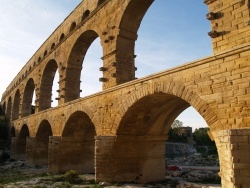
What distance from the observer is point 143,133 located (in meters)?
10.4

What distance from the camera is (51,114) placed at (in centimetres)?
1582

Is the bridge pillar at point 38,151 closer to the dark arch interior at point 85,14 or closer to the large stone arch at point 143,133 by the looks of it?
the dark arch interior at point 85,14

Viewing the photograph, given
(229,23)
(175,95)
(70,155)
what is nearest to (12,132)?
(70,155)

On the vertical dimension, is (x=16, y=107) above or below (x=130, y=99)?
above

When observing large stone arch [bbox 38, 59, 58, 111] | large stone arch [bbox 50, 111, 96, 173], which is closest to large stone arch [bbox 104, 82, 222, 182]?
large stone arch [bbox 50, 111, 96, 173]

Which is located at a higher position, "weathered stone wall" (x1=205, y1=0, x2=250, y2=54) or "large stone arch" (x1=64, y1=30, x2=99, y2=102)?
"large stone arch" (x1=64, y1=30, x2=99, y2=102)

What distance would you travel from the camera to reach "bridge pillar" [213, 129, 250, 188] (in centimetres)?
534

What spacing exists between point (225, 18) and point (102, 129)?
6126mm

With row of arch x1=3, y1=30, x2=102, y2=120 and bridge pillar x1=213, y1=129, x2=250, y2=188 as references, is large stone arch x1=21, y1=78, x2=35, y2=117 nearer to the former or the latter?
row of arch x1=3, y1=30, x2=102, y2=120

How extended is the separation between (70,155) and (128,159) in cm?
504

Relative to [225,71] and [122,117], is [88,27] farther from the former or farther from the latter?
[225,71]

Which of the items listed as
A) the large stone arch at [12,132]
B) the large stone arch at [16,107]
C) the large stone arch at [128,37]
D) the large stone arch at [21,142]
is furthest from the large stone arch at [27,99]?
the large stone arch at [128,37]

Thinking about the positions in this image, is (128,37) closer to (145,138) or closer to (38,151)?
(145,138)

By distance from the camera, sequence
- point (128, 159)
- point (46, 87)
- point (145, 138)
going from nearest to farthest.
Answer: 1. point (128, 159)
2. point (145, 138)
3. point (46, 87)
